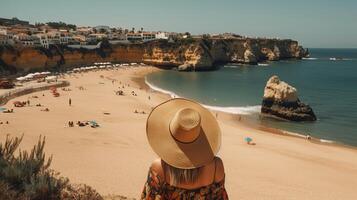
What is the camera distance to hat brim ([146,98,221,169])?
8.45 feet

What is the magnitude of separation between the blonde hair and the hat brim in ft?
0.18

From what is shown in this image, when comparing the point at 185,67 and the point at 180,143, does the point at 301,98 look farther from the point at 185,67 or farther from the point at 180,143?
the point at 180,143

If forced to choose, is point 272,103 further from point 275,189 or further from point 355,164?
point 275,189

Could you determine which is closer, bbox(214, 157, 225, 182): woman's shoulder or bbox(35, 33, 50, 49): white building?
A: bbox(214, 157, 225, 182): woman's shoulder

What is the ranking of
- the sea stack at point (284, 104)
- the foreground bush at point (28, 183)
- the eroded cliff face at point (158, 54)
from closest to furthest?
1. the foreground bush at point (28, 183)
2. the sea stack at point (284, 104)
3. the eroded cliff face at point (158, 54)

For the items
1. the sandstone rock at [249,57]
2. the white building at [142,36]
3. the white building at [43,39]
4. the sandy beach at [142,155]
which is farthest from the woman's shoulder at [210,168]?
the sandstone rock at [249,57]

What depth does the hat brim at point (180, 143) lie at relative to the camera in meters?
2.58

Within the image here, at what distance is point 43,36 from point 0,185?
7697 centimetres

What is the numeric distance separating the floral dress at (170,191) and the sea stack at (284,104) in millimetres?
29527

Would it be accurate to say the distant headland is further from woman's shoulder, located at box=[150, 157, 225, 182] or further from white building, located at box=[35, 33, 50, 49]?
woman's shoulder, located at box=[150, 157, 225, 182]

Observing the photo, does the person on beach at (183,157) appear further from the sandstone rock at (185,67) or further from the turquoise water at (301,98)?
the sandstone rock at (185,67)

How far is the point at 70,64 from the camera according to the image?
239 feet

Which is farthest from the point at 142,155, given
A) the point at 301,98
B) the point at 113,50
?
the point at 113,50

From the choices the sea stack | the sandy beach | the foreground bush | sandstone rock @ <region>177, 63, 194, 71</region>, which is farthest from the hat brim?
sandstone rock @ <region>177, 63, 194, 71</region>
